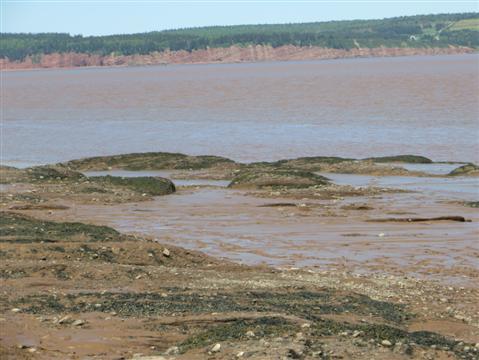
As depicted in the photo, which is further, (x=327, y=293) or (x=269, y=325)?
(x=327, y=293)

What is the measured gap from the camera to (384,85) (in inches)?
3681

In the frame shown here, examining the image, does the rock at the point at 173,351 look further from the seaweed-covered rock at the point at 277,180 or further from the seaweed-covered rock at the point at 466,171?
the seaweed-covered rock at the point at 466,171

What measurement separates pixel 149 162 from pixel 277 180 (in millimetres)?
8067

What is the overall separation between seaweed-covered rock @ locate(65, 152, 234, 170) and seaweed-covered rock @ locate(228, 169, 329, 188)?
5433 millimetres

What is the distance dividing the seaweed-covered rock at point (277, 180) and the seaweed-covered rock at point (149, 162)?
5.43 meters

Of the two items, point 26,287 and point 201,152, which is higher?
point 26,287

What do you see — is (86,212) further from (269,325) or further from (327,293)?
(269,325)

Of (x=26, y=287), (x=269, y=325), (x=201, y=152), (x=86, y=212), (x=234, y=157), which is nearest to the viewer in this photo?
(x=269, y=325)

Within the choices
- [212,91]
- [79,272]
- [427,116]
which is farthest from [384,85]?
[79,272]

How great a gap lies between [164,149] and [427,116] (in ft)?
56.7

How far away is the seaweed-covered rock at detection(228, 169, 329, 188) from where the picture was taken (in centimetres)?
2497

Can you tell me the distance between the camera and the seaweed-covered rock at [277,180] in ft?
81.9

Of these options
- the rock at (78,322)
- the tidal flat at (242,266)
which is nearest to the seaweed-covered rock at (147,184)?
the tidal flat at (242,266)

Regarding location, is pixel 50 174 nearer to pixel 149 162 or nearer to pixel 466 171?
pixel 149 162
